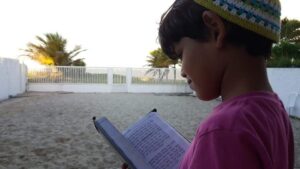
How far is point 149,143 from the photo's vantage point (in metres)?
1.12

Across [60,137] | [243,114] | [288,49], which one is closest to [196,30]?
[243,114]

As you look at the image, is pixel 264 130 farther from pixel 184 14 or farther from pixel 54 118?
pixel 54 118

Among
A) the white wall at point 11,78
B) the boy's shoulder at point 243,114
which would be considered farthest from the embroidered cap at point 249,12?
the white wall at point 11,78

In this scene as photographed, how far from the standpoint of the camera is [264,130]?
567 mm

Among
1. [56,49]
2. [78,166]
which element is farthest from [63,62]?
[78,166]

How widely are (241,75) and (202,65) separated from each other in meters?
0.07

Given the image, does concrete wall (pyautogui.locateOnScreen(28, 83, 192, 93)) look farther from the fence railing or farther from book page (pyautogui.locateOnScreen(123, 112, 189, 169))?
book page (pyautogui.locateOnScreen(123, 112, 189, 169))

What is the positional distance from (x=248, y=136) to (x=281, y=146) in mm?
127

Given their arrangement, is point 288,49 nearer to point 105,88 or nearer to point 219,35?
point 105,88

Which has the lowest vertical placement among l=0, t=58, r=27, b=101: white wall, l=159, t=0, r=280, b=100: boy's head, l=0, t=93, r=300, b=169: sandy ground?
l=0, t=93, r=300, b=169: sandy ground

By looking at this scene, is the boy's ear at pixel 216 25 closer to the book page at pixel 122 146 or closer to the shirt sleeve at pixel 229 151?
the shirt sleeve at pixel 229 151

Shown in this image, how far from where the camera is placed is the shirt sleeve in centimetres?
52

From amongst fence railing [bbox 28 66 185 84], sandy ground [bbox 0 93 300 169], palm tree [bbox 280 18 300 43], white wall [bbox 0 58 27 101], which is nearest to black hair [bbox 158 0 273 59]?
sandy ground [bbox 0 93 300 169]

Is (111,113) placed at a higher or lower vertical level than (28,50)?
lower
